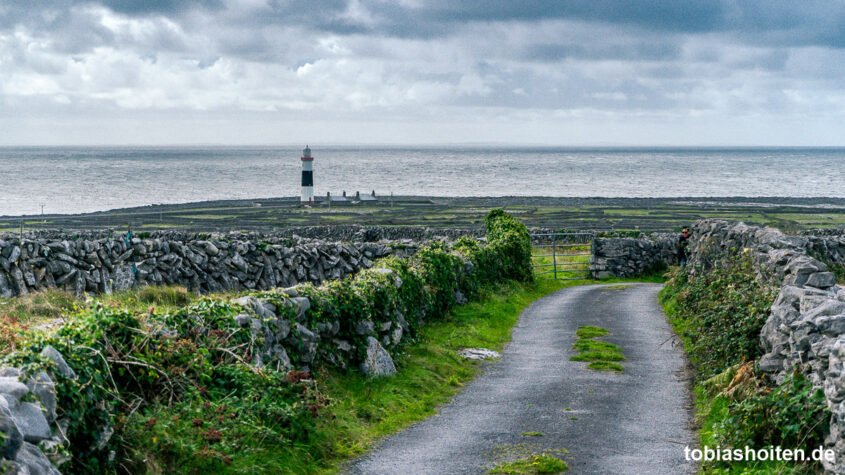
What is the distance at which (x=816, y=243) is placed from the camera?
1150 inches

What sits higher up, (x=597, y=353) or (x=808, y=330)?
(x=808, y=330)

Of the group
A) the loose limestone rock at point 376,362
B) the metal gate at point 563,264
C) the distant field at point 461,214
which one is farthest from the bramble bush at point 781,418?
the distant field at point 461,214

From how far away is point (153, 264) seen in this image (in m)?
19.5

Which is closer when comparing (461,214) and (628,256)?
(628,256)

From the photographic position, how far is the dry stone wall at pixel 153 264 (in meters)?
17.8

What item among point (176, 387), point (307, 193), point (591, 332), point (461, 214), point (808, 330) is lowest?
point (591, 332)

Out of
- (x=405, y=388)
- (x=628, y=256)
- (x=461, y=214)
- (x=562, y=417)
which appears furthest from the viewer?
(x=461, y=214)

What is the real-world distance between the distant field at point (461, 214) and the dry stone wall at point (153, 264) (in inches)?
1986

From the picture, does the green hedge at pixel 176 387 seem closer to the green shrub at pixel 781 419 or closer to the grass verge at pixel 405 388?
the grass verge at pixel 405 388

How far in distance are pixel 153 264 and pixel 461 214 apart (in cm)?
7620

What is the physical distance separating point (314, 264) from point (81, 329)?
14.2 meters

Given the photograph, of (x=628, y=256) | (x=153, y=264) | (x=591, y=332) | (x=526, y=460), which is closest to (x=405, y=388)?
(x=526, y=460)

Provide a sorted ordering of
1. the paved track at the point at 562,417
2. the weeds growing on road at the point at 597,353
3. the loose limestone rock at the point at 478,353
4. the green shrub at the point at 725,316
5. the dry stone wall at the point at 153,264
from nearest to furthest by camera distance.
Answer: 1. the paved track at the point at 562,417
2. the green shrub at the point at 725,316
3. the weeds growing on road at the point at 597,353
4. the loose limestone rock at the point at 478,353
5. the dry stone wall at the point at 153,264

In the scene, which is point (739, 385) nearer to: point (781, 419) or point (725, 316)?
point (781, 419)
